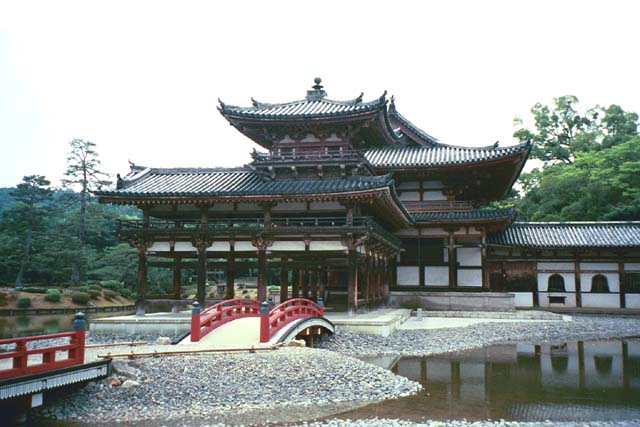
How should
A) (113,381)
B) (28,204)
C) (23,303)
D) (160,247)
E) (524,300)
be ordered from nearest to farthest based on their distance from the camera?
(113,381) → (160,247) → (524,300) → (23,303) → (28,204)

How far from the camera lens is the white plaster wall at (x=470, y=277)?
32.2m

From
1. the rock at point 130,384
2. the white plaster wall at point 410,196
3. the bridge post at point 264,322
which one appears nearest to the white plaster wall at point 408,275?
the white plaster wall at point 410,196

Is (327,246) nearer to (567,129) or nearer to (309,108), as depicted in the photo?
(309,108)

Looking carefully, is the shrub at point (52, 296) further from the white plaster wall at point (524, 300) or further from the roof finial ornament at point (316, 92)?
the white plaster wall at point (524, 300)

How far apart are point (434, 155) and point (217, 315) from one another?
1901cm

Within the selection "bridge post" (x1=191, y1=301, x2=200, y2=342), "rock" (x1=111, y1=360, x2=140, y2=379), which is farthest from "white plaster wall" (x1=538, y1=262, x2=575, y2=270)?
"rock" (x1=111, y1=360, x2=140, y2=379)

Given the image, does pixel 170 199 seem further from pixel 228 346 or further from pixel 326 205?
pixel 228 346

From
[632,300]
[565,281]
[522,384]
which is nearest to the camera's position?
[522,384]

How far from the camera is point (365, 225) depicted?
893 inches

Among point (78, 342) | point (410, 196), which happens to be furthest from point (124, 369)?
point (410, 196)

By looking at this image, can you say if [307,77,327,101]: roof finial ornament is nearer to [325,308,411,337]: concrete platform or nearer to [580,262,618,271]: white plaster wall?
[325,308,411,337]: concrete platform

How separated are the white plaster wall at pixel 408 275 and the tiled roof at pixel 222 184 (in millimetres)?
10109

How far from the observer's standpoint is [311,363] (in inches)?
602

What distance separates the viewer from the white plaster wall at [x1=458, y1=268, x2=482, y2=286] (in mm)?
32156
